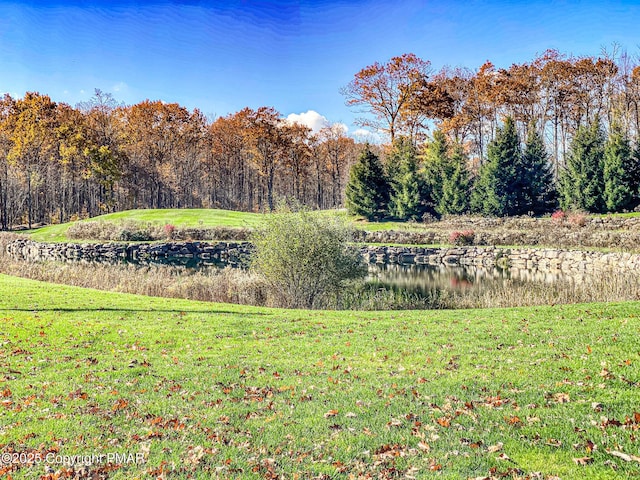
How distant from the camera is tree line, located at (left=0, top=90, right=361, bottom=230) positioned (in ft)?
151

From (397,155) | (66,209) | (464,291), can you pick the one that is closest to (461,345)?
(464,291)

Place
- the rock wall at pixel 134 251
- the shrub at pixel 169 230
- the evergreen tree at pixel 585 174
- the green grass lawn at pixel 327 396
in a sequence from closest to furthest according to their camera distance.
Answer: the green grass lawn at pixel 327 396, the rock wall at pixel 134 251, the evergreen tree at pixel 585 174, the shrub at pixel 169 230

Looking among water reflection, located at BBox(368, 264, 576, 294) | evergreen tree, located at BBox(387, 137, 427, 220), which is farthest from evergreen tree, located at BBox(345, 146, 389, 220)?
water reflection, located at BBox(368, 264, 576, 294)

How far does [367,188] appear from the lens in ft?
135

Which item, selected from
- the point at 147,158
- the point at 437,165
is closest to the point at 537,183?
the point at 437,165

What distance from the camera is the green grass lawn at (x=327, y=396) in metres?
4.25

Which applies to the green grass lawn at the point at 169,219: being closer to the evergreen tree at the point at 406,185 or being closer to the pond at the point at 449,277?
the pond at the point at 449,277

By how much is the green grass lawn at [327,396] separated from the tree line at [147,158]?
42.9 meters

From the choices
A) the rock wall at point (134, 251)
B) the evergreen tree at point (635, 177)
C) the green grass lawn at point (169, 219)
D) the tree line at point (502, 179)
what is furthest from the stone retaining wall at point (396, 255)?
the evergreen tree at point (635, 177)

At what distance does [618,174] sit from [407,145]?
1642cm

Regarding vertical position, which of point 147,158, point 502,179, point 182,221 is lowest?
point 182,221

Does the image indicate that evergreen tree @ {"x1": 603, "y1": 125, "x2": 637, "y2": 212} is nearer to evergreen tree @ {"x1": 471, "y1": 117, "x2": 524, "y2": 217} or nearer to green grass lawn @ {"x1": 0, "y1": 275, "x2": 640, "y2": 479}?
evergreen tree @ {"x1": 471, "y1": 117, "x2": 524, "y2": 217}

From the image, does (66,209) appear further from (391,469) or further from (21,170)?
(391,469)

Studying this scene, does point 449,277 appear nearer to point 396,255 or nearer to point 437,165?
point 396,255
